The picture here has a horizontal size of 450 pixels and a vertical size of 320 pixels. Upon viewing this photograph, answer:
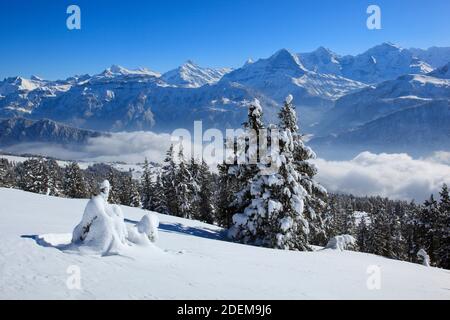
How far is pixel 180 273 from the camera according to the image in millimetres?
14328

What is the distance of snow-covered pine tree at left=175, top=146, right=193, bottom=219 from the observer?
191 feet

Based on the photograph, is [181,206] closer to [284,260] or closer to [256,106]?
[256,106]

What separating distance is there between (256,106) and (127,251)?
17693mm

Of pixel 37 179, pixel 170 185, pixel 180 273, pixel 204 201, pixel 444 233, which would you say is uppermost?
pixel 37 179

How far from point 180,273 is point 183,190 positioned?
1758 inches

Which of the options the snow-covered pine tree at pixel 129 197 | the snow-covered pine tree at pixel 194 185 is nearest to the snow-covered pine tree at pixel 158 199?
the snow-covered pine tree at pixel 194 185

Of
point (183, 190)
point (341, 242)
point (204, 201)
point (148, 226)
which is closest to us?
point (148, 226)

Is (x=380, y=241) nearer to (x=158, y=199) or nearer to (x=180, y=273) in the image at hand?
(x=158, y=199)

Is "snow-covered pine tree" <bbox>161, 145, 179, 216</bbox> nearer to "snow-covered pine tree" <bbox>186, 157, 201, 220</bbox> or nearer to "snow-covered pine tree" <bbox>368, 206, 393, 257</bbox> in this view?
"snow-covered pine tree" <bbox>186, 157, 201, 220</bbox>

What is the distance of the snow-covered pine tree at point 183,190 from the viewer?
58.2 m

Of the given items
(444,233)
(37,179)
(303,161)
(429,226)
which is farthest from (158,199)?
(444,233)

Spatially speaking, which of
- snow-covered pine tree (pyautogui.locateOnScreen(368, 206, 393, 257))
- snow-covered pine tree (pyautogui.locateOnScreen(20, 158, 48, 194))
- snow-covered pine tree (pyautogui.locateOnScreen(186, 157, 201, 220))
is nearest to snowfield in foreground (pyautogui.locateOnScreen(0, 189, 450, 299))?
snow-covered pine tree (pyautogui.locateOnScreen(186, 157, 201, 220))

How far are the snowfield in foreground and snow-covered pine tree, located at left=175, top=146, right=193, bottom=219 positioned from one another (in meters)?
35.6
